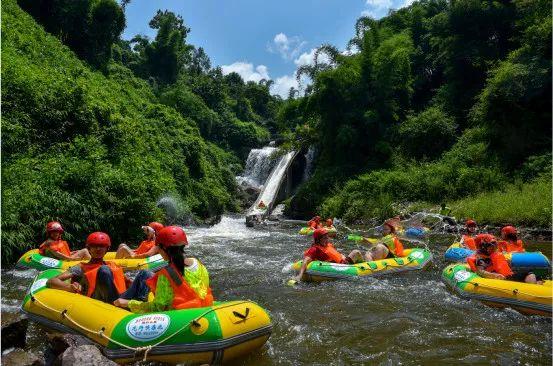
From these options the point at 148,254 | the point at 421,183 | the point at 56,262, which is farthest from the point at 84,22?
the point at 56,262

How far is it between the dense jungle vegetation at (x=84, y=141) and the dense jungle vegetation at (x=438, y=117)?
7043 millimetres

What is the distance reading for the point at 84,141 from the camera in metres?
12.4

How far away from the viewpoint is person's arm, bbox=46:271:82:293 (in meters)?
5.00

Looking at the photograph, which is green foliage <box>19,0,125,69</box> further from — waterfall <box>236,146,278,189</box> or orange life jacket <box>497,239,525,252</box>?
orange life jacket <box>497,239,525,252</box>

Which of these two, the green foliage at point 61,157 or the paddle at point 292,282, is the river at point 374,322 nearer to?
the paddle at point 292,282

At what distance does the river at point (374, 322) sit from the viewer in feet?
14.1

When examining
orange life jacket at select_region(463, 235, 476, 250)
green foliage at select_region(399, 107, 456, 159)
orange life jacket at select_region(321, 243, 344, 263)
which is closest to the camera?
orange life jacket at select_region(321, 243, 344, 263)

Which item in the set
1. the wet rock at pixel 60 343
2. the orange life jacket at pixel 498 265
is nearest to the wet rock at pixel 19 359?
the wet rock at pixel 60 343

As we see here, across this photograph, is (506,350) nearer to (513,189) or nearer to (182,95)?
(513,189)

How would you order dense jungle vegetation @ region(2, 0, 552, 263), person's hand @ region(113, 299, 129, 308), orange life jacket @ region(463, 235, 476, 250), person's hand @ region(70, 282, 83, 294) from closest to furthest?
person's hand @ region(113, 299, 129, 308)
person's hand @ region(70, 282, 83, 294)
orange life jacket @ region(463, 235, 476, 250)
dense jungle vegetation @ region(2, 0, 552, 263)

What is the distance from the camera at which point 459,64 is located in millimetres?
23969

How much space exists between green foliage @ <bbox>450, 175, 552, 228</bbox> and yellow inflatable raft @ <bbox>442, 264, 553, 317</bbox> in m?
7.62

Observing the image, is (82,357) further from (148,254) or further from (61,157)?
(61,157)

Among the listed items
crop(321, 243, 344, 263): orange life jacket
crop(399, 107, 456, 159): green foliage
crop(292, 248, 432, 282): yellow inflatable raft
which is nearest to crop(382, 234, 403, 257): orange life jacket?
crop(292, 248, 432, 282): yellow inflatable raft
